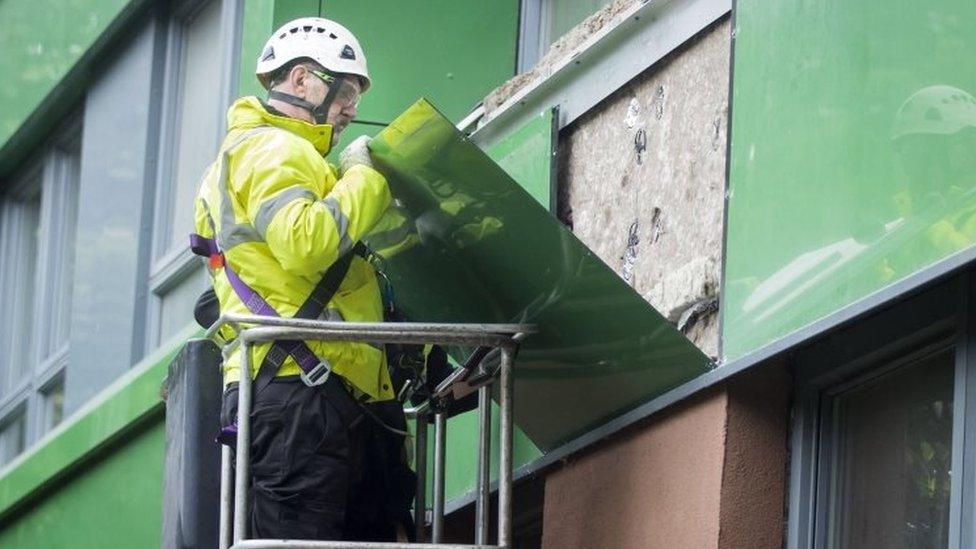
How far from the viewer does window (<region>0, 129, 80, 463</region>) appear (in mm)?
15133

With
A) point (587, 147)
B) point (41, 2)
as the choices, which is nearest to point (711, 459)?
point (587, 147)

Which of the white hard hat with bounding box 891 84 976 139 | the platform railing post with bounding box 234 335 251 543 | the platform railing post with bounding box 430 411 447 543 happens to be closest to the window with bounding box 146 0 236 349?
the platform railing post with bounding box 430 411 447 543

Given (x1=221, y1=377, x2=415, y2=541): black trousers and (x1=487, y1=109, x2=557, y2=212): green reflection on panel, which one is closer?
(x1=221, y1=377, x2=415, y2=541): black trousers

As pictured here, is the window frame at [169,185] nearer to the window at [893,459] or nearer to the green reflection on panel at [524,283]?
the green reflection on panel at [524,283]

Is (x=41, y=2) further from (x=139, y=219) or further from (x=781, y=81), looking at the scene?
(x=781, y=81)

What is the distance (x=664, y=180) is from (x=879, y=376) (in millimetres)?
1334

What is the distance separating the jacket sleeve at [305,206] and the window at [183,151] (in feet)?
17.8

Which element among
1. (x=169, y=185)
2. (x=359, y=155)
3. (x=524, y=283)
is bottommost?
(x=524, y=283)

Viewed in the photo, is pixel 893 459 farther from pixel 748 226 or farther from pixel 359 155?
pixel 359 155

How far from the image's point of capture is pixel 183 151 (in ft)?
42.6

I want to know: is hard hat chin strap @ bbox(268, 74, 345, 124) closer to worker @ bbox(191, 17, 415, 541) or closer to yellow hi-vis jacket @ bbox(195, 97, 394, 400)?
worker @ bbox(191, 17, 415, 541)

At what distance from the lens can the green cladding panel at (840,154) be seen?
5641 millimetres

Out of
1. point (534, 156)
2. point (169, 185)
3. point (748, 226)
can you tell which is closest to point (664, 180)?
point (748, 226)

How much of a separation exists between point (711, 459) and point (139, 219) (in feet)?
23.2
